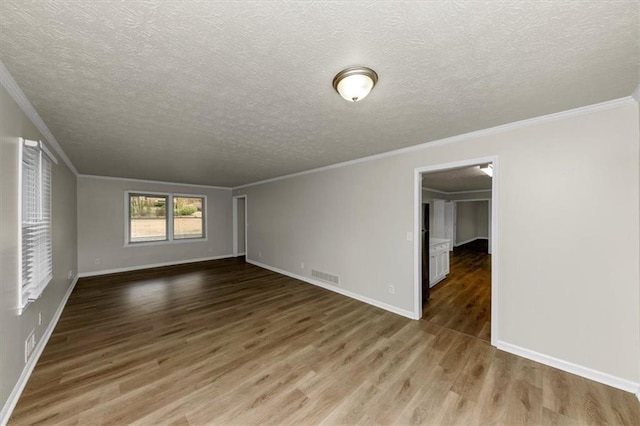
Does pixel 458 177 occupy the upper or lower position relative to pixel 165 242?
upper

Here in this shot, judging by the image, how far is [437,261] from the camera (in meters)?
4.96

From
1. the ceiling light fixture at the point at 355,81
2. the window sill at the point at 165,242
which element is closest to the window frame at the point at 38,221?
the ceiling light fixture at the point at 355,81

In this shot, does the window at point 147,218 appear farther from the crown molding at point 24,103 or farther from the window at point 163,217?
the crown molding at point 24,103

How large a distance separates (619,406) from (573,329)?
0.56 metres

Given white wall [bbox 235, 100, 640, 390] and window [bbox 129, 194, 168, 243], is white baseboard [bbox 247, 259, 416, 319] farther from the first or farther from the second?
window [bbox 129, 194, 168, 243]

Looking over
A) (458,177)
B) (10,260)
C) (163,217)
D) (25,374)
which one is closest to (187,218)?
(163,217)

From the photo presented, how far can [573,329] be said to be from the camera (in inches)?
88.3

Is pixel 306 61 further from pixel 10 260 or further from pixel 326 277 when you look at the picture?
pixel 326 277

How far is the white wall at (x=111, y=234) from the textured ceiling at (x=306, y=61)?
377 centimetres

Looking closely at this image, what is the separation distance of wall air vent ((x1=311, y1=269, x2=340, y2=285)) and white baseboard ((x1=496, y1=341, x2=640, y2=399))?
2.52 metres

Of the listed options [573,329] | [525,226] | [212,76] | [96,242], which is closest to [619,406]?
[573,329]

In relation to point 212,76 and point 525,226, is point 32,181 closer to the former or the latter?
point 212,76

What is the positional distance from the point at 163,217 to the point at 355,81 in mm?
7057

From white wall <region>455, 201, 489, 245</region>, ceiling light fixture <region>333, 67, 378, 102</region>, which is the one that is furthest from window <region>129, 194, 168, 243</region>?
white wall <region>455, 201, 489, 245</region>
